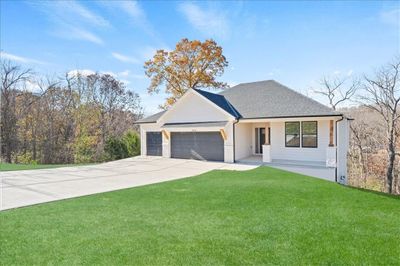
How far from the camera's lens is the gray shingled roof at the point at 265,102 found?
16234 millimetres

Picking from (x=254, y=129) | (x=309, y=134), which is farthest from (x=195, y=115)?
(x=309, y=134)

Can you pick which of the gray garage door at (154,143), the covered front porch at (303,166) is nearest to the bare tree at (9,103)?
the gray garage door at (154,143)

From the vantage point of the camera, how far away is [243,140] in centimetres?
1917

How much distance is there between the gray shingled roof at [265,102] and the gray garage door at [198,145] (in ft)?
8.24

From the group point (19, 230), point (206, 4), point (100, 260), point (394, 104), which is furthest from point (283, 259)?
point (394, 104)

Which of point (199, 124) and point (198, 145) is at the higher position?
point (199, 124)

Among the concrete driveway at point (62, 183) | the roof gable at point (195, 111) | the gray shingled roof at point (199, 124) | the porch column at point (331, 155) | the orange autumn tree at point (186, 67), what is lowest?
the concrete driveway at point (62, 183)

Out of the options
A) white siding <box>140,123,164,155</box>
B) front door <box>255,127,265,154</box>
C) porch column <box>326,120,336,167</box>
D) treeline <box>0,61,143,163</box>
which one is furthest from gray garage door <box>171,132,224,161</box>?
porch column <box>326,120,336,167</box>

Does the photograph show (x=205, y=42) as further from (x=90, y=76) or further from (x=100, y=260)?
(x=100, y=260)

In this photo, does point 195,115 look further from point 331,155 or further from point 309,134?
point 331,155

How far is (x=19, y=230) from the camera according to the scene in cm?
586

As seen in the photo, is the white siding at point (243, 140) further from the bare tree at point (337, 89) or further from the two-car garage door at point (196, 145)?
the bare tree at point (337, 89)

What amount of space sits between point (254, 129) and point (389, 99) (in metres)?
14.3

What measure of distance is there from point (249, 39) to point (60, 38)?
14.9m
